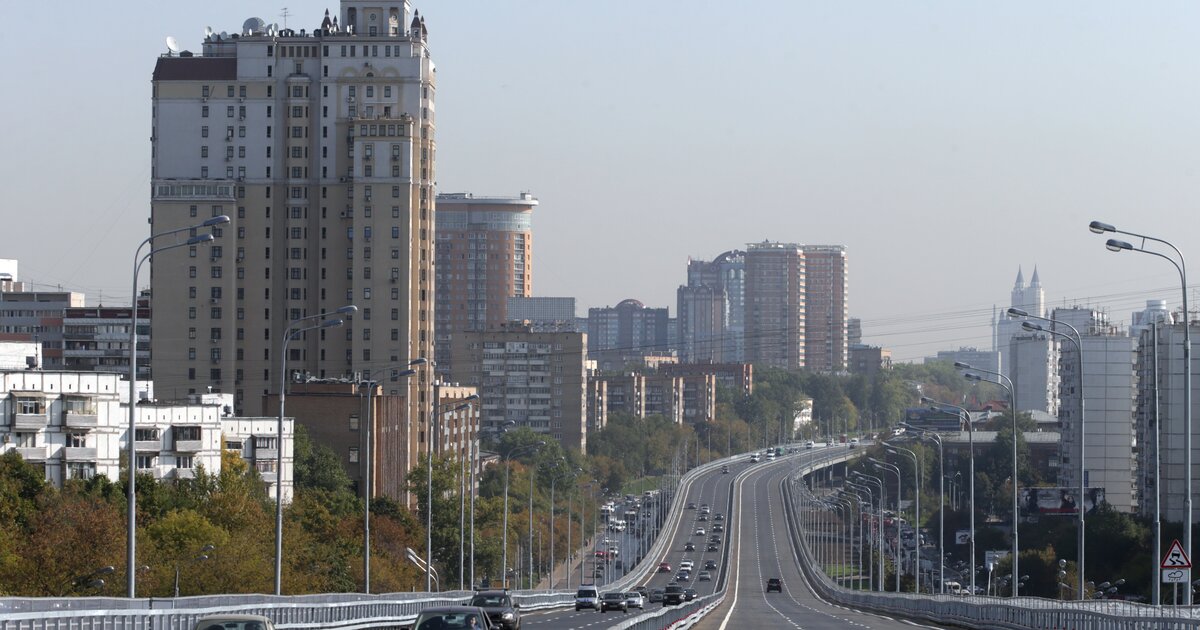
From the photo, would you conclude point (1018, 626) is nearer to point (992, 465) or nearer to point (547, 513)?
point (547, 513)

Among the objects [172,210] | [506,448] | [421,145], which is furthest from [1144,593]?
[506,448]

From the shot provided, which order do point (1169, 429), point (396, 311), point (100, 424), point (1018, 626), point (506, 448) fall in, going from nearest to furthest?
point (1018, 626), point (100, 424), point (1169, 429), point (396, 311), point (506, 448)

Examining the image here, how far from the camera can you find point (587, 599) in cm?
7444

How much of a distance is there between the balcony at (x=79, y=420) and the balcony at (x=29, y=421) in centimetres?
111

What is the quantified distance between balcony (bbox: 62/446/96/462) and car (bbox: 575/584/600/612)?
26.0m

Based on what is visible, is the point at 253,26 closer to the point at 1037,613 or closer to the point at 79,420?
the point at 79,420

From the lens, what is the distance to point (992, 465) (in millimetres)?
197750

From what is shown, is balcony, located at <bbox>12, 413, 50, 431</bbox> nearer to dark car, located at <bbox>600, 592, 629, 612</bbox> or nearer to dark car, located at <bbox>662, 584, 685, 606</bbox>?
dark car, located at <bbox>600, 592, 629, 612</bbox>

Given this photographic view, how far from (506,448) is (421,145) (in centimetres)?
5755

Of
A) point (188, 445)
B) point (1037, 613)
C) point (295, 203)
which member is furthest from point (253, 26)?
point (1037, 613)

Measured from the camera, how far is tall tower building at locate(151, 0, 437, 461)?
133250 mm

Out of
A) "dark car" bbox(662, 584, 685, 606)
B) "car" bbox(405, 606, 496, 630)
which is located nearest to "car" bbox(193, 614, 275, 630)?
"car" bbox(405, 606, 496, 630)

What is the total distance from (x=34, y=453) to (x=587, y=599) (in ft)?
91.9

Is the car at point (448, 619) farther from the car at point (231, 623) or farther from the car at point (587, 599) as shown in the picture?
the car at point (587, 599)
